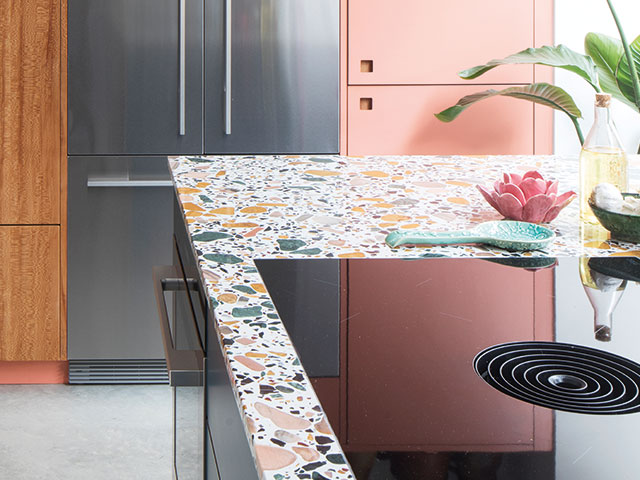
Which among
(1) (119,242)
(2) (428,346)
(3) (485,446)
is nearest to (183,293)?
(2) (428,346)

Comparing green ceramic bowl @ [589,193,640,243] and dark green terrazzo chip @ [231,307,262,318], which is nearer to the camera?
dark green terrazzo chip @ [231,307,262,318]

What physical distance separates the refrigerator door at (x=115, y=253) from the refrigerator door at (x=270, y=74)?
0.29 m

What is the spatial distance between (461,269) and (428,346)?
0.99 ft

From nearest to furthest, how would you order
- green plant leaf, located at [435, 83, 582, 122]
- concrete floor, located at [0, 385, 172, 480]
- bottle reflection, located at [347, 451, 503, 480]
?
bottle reflection, located at [347, 451, 503, 480] → concrete floor, located at [0, 385, 172, 480] → green plant leaf, located at [435, 83, 582, 122]

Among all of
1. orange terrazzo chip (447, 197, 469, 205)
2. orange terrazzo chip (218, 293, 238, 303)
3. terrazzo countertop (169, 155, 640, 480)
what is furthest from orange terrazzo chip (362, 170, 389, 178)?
orange terrazzo chip (218, 293, 238, 303)

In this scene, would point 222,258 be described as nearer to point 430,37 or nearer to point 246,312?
point 246,312

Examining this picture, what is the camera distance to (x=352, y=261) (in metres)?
1.09

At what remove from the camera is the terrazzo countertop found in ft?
1.94

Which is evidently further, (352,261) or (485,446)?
(352,261)

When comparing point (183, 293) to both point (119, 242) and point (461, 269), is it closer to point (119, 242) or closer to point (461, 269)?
point (461, 269)

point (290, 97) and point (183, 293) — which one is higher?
point (290, 97)

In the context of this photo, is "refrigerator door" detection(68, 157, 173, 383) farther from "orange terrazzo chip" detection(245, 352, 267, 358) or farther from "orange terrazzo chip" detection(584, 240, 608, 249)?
"orange terrazzo chip" detection(245, 352, 267, 358)

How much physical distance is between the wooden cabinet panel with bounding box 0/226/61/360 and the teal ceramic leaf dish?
2006 mm

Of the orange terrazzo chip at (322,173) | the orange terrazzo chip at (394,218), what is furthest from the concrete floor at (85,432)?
the orange terrazzo chip at (394,218)
